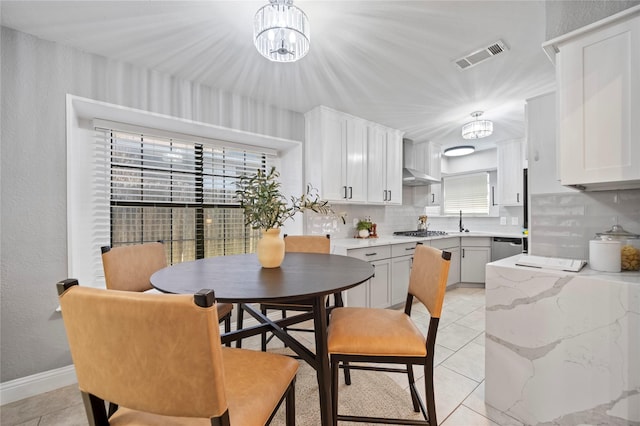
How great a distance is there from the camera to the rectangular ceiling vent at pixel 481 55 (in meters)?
1.97

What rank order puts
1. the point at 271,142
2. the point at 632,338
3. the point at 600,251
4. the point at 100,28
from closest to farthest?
the point at 632,338
the point at 600,251
the point at 100,28
the point at 271,142

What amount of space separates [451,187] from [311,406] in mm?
5058

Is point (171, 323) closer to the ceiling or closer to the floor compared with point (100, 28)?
closer to the floor

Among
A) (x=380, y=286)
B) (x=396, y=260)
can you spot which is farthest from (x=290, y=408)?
(x=396, y=260)

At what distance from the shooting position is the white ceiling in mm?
1608

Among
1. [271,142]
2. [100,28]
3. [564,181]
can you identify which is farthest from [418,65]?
[100,28]

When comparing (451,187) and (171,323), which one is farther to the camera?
(451,187)

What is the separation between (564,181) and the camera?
1412 mm

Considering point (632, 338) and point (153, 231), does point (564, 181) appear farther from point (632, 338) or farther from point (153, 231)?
point (153, 231)

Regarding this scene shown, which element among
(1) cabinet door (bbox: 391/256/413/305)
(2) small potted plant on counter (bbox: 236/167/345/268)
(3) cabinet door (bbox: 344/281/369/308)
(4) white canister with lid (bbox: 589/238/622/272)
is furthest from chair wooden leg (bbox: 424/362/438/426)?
(1) cabinet door (bbox: 391/256/413/305)

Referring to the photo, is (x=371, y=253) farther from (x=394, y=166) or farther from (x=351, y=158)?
(x=394, y=166)

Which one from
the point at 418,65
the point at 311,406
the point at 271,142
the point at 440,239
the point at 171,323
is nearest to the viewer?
the point at 171,323

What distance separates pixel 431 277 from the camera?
1.37 m

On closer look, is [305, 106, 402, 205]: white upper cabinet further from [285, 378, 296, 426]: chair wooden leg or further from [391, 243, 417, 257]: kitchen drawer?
[285, 378, 296, 426]: chair wooden leg
